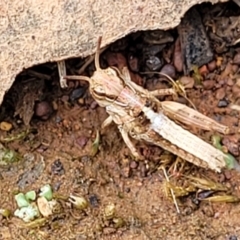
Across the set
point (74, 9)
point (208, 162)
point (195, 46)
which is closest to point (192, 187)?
point (208, 162)

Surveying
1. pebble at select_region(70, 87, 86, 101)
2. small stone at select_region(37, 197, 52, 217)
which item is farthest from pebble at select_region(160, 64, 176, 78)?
small stone at select_region(37, 197, 52, 217)

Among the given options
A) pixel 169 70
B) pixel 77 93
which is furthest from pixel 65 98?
pixel 169 70

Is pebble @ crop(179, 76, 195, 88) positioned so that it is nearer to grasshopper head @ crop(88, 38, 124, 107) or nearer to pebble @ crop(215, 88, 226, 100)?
pebble @ crop(215, 88, 226, 100)

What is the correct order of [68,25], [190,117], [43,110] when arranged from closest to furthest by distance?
1. [68,25]
2. [190,117]
3. [43,110]

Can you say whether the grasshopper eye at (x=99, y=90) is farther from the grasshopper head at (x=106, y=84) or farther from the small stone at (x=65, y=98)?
the small stone at (x=65, y=98)

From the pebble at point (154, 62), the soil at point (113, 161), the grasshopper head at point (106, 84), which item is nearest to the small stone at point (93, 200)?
the soil at point (113, 161)

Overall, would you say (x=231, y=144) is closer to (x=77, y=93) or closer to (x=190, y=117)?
(x=190, y=117)
